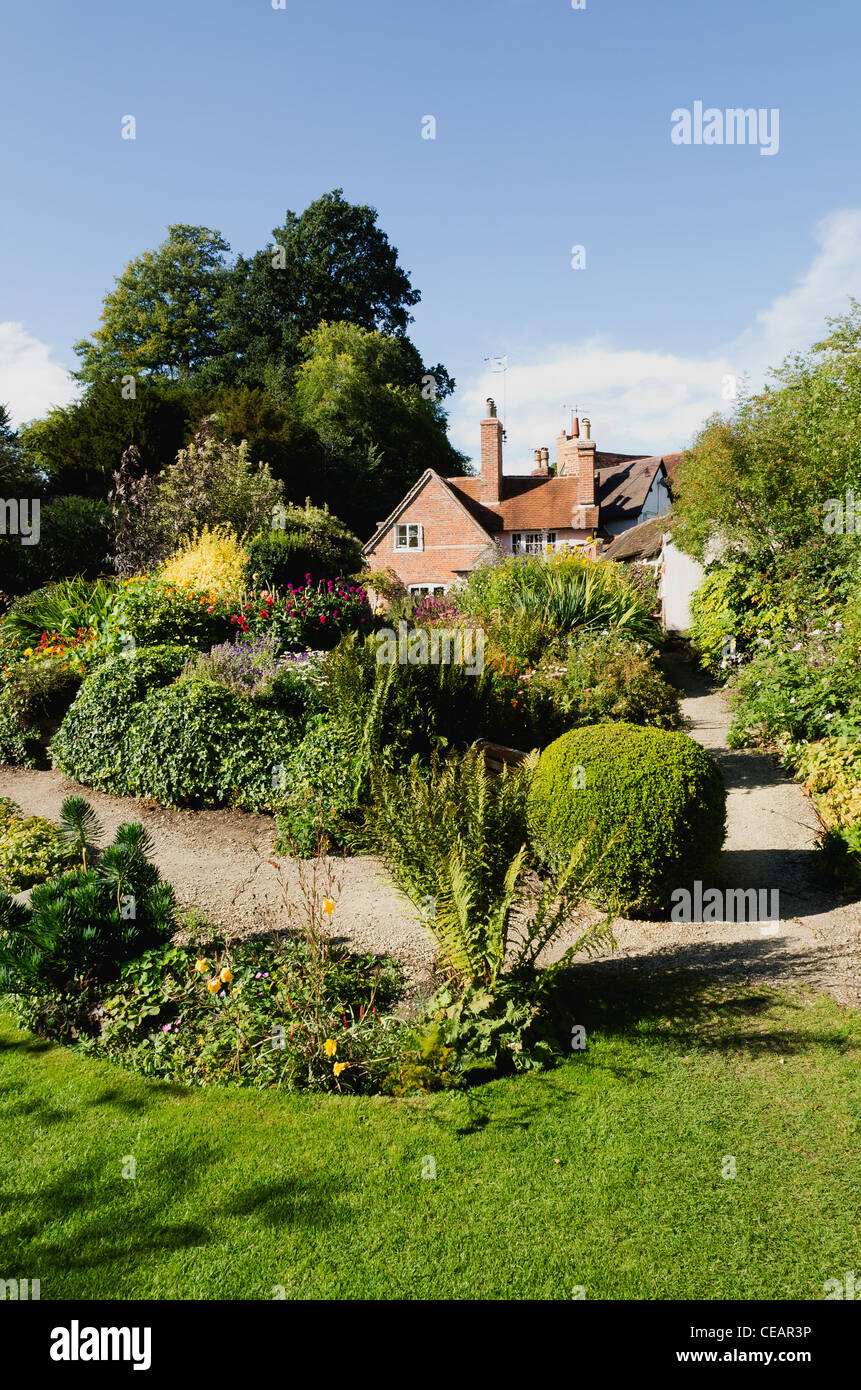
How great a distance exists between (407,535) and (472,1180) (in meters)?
30.4

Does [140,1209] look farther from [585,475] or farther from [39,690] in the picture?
[585,475]

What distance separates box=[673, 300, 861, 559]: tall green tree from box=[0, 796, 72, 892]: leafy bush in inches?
459

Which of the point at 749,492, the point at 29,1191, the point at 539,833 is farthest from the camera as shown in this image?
the point at 749,492

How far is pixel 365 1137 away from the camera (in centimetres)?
383

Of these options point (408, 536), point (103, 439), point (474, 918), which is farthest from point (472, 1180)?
point (408, 536)

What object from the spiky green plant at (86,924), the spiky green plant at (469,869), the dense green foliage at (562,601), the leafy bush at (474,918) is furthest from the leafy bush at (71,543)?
the leafy bush at (474,918)

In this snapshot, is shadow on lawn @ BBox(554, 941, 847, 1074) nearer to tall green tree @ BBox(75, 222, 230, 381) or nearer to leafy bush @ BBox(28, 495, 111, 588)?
leafy bush @ BBox(28, 495, 111, 588)

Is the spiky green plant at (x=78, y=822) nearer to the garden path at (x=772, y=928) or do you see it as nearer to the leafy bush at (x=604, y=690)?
the garden path at (x=772, y=928)

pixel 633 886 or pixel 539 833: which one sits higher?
pixel 539 833

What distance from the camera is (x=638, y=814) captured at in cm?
593

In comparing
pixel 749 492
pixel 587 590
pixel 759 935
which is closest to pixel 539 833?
pixel 759 935
